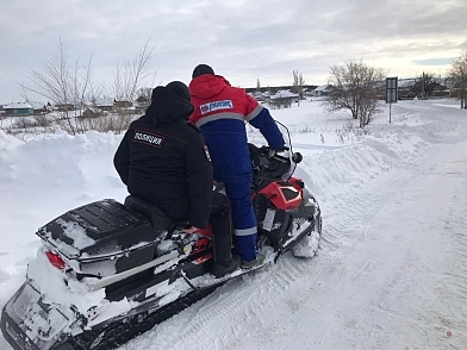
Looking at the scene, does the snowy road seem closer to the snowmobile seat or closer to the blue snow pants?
the blue snow pants

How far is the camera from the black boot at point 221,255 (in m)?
3.15

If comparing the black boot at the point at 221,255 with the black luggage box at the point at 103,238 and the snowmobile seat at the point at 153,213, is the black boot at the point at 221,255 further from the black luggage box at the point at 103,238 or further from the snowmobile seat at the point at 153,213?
the black luggage box at the point at 103,238

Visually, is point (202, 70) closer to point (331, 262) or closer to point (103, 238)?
point (103, 238)

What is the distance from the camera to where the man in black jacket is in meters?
2.71

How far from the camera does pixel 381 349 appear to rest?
8.68 ft

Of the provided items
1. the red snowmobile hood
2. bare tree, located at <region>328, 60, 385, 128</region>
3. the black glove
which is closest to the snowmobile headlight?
the red snowmobile hood

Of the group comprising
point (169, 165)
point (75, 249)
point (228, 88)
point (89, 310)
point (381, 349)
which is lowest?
point (381, 349)

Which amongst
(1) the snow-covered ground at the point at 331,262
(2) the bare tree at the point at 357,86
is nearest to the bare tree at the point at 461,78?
Answer: (2) the bare tree at the point at 357,86

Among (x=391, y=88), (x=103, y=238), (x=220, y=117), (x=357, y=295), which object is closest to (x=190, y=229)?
(x=103, y=238)

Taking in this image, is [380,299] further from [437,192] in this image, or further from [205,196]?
[437,192]

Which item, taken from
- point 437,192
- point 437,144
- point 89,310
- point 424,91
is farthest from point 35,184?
point 424,91

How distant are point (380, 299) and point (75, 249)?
99.7 inches

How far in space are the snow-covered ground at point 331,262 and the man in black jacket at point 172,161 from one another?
3.14 feet

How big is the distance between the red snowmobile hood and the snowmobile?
32.6 inches
